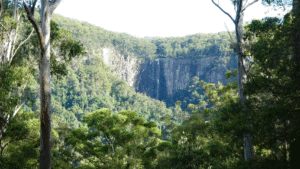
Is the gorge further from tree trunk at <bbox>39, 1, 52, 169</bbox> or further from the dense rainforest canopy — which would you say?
tree trunk at <bbox>39, 1, 52, 169</bbox>

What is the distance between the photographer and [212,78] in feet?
266

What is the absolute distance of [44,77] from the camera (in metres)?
3.50

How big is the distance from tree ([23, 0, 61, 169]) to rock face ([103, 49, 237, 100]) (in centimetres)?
7484

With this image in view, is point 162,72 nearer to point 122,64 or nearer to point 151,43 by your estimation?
point 151,43

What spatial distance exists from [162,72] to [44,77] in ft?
287

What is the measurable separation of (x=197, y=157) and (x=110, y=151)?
5.03 meters

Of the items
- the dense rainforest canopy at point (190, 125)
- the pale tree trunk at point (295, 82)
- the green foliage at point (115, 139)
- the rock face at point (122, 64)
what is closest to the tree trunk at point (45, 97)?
the dense rainforest canopy at point (190, 125)

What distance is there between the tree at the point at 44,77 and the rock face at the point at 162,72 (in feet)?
246

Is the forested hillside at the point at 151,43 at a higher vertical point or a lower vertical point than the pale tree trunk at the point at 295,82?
higher

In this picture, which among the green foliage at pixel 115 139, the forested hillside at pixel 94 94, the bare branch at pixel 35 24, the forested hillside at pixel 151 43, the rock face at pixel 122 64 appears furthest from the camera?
the rock face at pixel 122 64

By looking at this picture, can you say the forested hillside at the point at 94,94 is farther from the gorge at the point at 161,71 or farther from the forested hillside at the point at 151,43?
the gorge at the point at 161,71

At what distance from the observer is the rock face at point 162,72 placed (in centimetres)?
8031

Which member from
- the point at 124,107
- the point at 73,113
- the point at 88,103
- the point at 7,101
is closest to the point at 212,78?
the point at 124,107

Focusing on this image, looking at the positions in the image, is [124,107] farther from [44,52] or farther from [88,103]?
[44,52]
